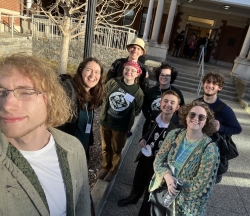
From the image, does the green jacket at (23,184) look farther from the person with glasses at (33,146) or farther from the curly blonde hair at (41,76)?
the curly blonde hair at (41,76)

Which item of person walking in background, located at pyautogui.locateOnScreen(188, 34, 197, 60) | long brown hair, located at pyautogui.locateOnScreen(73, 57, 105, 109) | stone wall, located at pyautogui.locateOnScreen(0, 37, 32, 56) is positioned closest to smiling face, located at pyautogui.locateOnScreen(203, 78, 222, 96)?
long brown hair, located at pyautogui.locateOnScreen(73, 57, 105, 109)

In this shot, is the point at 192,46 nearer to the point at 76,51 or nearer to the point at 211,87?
the point at 76,51

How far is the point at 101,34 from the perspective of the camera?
31.9ft

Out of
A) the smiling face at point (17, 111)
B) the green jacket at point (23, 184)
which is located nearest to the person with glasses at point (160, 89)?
the green jacket at point (23, 184)

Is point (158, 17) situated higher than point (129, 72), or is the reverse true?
point (158, 17)

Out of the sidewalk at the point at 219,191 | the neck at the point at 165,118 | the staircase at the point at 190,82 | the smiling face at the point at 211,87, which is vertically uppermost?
the smiling face at the point at 211,87

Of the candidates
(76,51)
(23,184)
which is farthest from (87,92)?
(76,51)

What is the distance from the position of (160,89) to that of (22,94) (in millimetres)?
2062

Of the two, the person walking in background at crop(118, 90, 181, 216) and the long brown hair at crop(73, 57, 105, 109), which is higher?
the long brown hair at crop(73, 57, 105, 109)

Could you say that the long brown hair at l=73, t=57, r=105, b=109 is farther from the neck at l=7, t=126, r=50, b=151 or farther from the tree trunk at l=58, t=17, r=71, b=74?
the tree trunk at l=58, t=17, r=71, b=74

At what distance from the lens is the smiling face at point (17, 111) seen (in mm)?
946

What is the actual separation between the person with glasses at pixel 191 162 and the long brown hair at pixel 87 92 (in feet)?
2.76

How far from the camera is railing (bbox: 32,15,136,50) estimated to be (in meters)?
9.52

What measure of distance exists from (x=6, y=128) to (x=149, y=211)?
1791 mm
